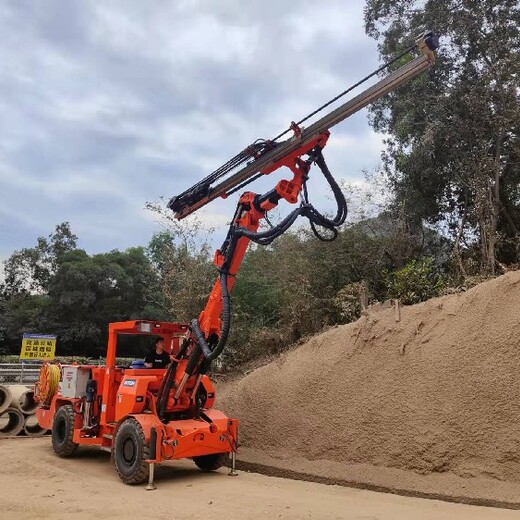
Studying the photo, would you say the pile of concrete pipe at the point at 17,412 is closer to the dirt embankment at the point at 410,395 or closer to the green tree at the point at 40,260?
the dirt embankment at the point at 410,395

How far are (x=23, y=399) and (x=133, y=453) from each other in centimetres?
609

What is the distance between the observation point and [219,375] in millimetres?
14789

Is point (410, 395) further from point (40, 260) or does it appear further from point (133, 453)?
point (40, 260)

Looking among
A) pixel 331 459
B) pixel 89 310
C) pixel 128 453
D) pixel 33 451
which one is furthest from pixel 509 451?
pixel 89 310

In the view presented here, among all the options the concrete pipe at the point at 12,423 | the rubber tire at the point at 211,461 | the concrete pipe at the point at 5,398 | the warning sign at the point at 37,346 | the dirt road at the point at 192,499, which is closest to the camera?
the dirt road at the point at 192,499

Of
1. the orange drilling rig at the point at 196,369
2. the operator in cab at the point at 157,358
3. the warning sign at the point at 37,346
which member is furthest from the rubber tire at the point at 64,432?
the warning sign at the point at 37,346

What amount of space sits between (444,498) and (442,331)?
262 centimetres

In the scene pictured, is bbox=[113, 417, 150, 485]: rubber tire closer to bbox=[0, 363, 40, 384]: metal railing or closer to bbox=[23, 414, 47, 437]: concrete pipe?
bbox=[23, 414, 47, 437]: concrete pipe

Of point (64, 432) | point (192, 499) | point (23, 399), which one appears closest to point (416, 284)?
point (192, 499)

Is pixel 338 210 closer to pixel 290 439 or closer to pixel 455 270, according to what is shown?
pixel 290 439

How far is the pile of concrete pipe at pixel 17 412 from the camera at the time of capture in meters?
12.4

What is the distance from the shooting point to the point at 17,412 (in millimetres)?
12477

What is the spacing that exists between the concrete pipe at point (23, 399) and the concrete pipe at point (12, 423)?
0.12m

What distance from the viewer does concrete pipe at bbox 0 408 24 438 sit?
40.7ft
